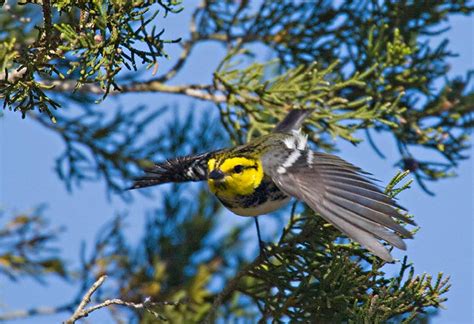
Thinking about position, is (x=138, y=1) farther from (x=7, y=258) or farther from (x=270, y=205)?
(x=7, y=258)

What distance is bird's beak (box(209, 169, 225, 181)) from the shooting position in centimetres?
292

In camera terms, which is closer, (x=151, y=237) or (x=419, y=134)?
(x=419, y=134)

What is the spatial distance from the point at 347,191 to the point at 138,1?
81 cm

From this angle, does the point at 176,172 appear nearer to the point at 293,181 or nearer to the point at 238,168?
the point at 238,168

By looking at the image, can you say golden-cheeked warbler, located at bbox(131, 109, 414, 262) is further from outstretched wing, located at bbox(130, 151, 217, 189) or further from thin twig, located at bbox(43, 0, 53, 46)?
thin twig, located at bbox(43, 0, 53, 46)

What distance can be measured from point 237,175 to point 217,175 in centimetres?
7

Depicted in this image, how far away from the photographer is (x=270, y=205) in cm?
A: 290

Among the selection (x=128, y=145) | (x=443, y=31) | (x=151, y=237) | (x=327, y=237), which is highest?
(x=443, y=31)

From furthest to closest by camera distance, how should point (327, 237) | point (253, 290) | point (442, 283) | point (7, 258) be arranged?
point (7, 258) < point (253, 290) < point (327, 237) < point (442, 283)

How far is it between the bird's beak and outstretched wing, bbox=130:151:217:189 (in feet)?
0.39

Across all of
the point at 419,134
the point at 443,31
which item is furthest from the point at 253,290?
the point at 443,31

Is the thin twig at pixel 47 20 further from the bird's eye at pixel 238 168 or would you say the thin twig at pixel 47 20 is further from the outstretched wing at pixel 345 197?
the bird's eye at pixel 238 168

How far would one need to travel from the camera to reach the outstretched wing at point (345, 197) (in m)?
2.20

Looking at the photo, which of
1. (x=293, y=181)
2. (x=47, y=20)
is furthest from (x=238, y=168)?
(x=47, y=20)
